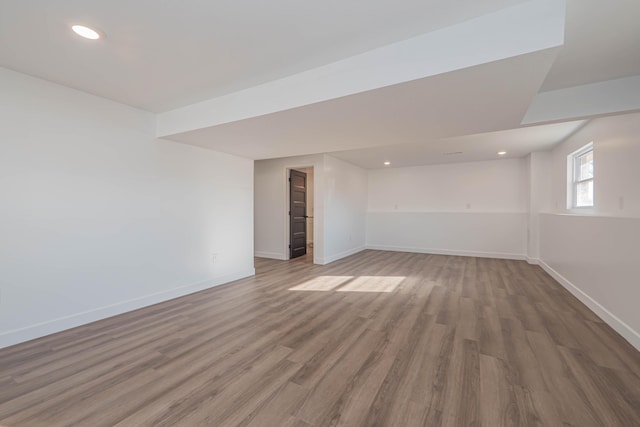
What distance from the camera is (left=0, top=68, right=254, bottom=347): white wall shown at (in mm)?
2303

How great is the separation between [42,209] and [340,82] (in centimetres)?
291

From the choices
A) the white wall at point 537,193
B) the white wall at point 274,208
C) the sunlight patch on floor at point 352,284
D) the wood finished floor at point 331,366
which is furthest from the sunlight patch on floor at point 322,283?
the white wall at point 537,193

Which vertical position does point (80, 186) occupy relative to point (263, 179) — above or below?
below

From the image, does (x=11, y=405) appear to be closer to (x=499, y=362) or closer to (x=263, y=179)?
(x=499, y=362)

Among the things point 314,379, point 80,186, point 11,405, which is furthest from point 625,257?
point 80,186

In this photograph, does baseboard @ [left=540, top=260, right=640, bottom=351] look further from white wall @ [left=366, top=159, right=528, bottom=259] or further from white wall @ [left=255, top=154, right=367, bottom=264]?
white wall @ [left=255, top=154, right=367, bottom=264]

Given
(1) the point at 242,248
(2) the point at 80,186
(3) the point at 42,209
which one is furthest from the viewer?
(1) the point at 242,248

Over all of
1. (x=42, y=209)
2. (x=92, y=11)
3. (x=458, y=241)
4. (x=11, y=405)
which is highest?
(x=92, y=11)

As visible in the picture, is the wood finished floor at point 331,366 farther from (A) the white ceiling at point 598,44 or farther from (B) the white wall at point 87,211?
(A) the white ceiling at point 598,44

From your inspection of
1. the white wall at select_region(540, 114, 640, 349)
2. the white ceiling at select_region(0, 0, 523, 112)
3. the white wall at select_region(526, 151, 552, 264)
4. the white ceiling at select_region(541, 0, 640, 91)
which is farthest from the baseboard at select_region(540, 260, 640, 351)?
the white ceiling at select_region(0, 0, 523, 112)

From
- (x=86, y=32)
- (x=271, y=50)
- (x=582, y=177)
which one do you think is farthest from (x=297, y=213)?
(x=582, y=177)

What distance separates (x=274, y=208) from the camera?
20.7ft

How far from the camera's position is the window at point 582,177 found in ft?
11.9

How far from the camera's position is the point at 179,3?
5.05 feet
